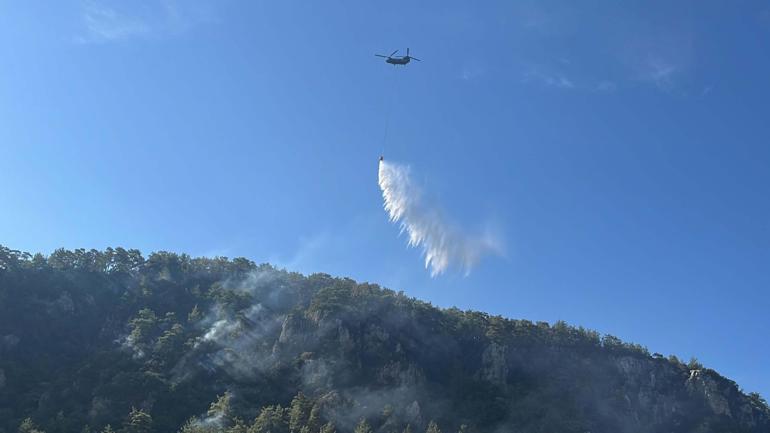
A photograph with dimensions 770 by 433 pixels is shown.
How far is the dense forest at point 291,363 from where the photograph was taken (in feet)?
434

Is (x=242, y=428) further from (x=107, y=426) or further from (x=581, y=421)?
(x=581, y=421)

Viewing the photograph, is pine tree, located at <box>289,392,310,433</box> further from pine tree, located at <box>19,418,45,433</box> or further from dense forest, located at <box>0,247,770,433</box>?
pine tree, located at <box>19,418,45,433</box>

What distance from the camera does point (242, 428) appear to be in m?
117

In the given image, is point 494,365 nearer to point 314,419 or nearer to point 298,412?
point 298,412

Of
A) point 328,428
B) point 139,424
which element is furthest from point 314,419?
point 139,424

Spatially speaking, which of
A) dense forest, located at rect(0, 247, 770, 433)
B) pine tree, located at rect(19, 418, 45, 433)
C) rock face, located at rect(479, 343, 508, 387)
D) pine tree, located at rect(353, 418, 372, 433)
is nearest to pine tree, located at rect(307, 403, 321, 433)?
dense forest, located at rect(0, 247, 770, 433)

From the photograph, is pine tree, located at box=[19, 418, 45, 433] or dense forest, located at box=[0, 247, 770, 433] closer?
pine tree, located at box=[19, 418, 45, 433]

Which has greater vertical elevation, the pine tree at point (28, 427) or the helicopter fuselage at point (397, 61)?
the helicopter fuselage at point (397, 61)

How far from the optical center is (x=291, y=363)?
15338 centimetres

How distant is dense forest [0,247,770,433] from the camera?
132250 mm

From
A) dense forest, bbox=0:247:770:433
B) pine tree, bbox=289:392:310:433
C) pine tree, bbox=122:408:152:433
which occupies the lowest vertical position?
pine tree, bbox=122:408:152:433

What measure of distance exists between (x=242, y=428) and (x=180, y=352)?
40046 millimetres

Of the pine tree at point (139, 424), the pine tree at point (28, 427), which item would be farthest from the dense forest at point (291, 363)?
the pine tree at point (28, 427)

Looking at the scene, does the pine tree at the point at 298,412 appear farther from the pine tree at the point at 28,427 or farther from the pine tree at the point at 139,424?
the pine tree at the point at 28,427
